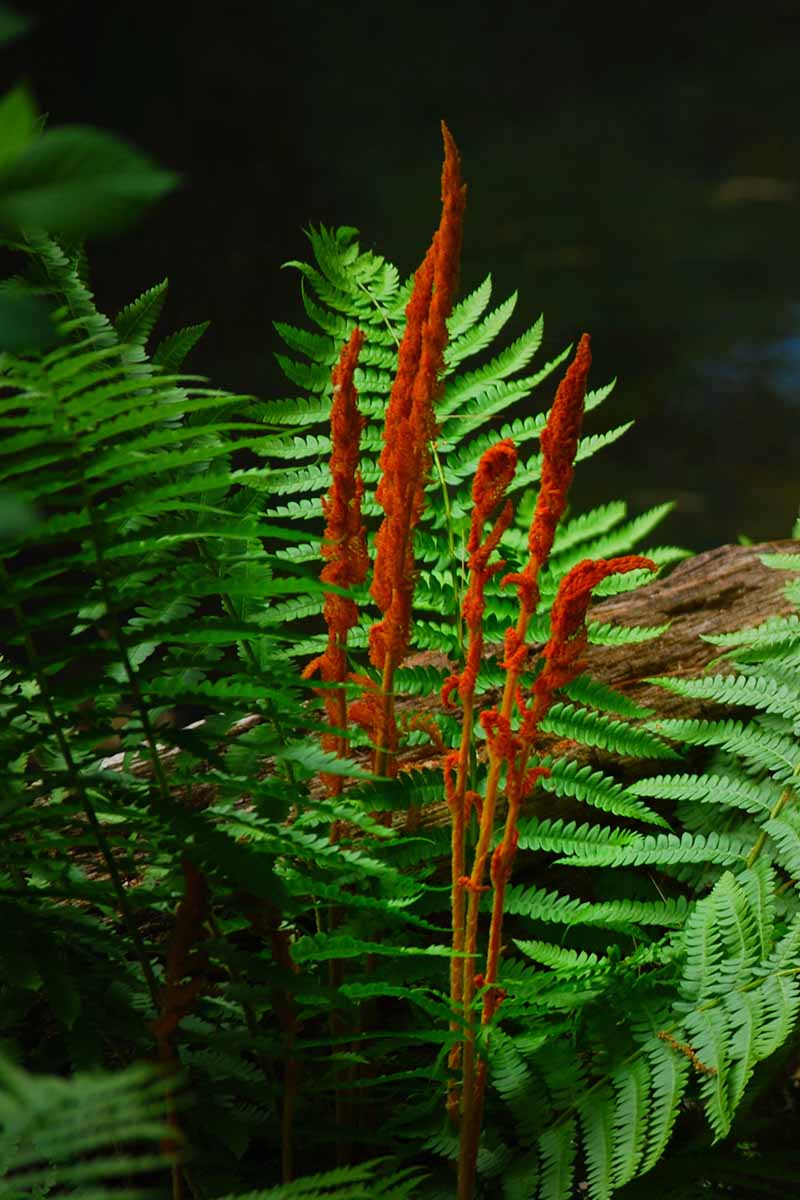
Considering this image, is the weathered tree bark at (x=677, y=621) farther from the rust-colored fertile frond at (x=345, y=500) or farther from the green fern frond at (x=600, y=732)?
the rust-colored fertile frond at (x=345, y=500)

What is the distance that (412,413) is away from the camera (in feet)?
2.96

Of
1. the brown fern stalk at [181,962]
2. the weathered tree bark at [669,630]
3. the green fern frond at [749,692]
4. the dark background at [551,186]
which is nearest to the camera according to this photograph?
the brown fern stalk at [181,962]

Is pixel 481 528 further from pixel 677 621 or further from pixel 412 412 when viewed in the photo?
pixel 677 621

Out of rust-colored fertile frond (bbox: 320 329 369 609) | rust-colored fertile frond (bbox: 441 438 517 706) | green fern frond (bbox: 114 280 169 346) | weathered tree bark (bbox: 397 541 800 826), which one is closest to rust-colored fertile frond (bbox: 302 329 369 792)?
rust-colored fertile frond (bbox: 320 329 369 609)

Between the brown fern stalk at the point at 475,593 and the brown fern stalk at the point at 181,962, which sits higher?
the brown fern stalk at the point at 475,593

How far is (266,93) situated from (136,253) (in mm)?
701

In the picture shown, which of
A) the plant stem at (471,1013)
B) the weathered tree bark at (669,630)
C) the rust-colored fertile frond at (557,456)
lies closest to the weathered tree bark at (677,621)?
the weathered tree bark at (669,630)

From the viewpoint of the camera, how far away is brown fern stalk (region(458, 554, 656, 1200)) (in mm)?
805

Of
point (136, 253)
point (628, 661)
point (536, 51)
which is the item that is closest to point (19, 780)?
point (628, 661)

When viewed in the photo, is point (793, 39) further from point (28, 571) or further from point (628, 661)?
point (28, 571)

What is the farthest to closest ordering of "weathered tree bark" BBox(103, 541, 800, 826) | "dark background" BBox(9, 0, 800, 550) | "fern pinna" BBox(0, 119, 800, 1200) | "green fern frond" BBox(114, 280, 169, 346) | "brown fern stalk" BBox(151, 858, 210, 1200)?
"dark background" BBox(9, 0, 800, 550), "weathered tree bark" BBox(103, 541, 800, 826), "green fern frond" BBox(114, 280, 169, 346), "fern pinna" BBox(0, 119, 800, 1200), "brown fern stalk" BBox(151, 858, 210, 1200)

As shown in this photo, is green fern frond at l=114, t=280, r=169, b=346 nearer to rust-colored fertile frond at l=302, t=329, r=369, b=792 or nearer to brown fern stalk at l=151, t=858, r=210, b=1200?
rust-colored fertile frond at l=302, t=329, r=369, b=792

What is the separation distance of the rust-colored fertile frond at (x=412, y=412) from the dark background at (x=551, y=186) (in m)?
2.73

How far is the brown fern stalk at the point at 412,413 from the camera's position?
2.91 feet
